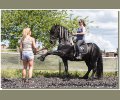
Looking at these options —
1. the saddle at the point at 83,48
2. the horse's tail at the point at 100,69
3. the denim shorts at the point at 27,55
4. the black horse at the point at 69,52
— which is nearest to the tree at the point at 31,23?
the black horse at the point at 69,52

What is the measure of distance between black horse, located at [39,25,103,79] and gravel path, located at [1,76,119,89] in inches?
15.4

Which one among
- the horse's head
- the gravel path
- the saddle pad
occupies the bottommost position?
the gravel path

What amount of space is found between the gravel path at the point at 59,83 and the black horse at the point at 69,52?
1.28ft

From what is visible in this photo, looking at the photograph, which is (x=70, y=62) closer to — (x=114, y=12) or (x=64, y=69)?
(x=64, y=69)

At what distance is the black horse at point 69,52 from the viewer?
24.7 m

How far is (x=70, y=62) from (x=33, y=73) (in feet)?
4.35

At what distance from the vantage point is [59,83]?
80.4ft

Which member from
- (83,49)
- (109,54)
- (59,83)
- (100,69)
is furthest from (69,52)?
(109,54)

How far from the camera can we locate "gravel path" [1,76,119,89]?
24266 mm

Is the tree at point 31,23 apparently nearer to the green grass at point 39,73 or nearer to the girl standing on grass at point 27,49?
the girl standing on grass at point 27,49

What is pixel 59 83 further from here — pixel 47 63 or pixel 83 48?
pixel 83 48

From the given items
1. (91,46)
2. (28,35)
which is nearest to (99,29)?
(91,46)

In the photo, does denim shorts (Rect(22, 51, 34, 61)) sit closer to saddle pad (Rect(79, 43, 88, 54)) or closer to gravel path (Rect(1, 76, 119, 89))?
gravel path (Rect(1, 76, 119, 89))

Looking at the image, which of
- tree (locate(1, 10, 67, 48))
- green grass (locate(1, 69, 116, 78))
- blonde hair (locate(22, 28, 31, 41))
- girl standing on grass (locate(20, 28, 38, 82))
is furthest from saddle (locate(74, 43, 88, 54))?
blonde hair (locate(22, 28, 31, 41))
